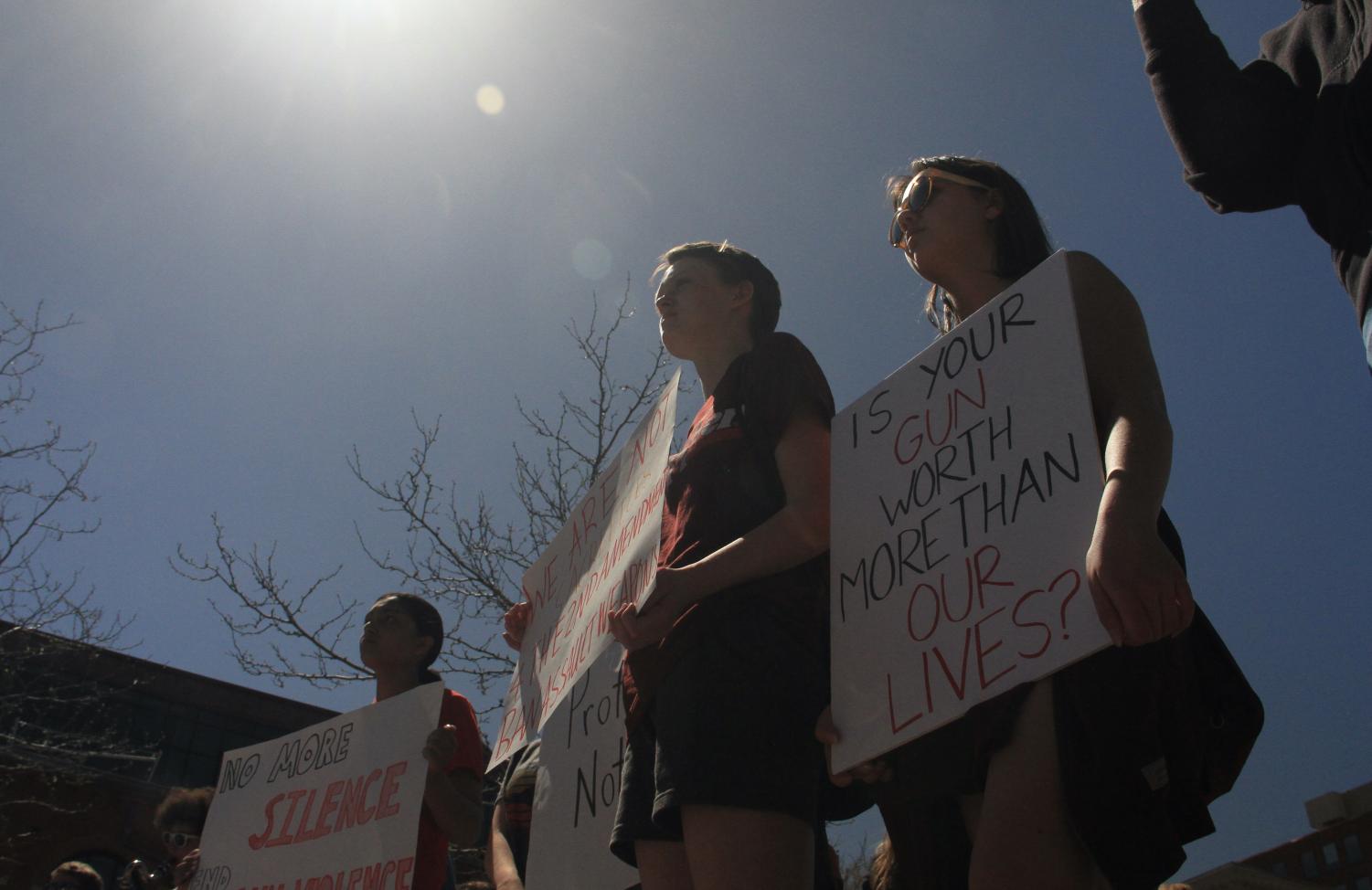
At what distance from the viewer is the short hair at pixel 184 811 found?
449 cm

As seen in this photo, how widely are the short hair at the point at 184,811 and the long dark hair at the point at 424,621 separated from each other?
52.4 inches

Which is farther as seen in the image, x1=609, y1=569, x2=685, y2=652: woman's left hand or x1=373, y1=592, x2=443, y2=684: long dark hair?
x1=373, y1=592, x2=443, y2=684: long dark hair

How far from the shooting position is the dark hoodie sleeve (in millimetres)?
1778

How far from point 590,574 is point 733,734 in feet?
3.26

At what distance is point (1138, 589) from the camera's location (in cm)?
131

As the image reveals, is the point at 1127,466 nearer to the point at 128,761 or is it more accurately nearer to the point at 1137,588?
the point at 1137,588

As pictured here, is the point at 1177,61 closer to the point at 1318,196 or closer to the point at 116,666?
the point at 1318,196

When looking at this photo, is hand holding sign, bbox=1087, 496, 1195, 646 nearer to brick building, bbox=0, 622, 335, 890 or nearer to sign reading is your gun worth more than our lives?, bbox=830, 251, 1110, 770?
sign reading is your gun worth more than our lives?, bbox=830, 251, 1110, 770

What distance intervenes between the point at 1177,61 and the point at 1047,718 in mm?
1151

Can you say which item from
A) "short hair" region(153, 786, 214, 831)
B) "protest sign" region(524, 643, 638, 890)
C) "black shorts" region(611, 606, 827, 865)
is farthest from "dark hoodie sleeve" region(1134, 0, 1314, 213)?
"short hair" region(153, 786, 214, 831)

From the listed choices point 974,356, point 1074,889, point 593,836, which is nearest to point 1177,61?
point 974,356

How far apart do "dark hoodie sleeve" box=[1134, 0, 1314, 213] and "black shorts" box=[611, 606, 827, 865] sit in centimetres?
104

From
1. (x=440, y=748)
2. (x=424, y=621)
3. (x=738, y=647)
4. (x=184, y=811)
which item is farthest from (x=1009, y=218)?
(x=184, y=811)

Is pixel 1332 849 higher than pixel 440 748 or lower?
higher
